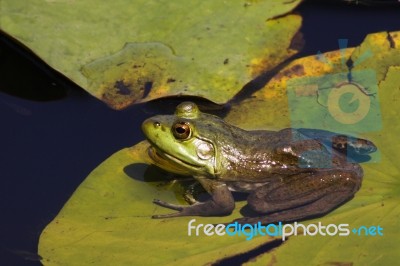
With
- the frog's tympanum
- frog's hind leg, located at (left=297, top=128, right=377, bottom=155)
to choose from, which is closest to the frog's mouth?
the frog's tympanum

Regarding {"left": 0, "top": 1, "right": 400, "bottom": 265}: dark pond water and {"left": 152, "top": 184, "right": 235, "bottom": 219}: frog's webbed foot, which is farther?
{"left": 0, "top": 1, "right": 400, "bottom": 265}: dark pond water

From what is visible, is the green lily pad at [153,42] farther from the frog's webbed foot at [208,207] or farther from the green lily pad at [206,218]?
the frog's webbed foot at [208,207]

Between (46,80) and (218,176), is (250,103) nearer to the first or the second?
(218,176)

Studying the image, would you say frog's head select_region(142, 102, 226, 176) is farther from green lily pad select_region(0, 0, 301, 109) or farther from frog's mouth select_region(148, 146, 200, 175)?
green lily pad select_region(0, 0, 301, 109)

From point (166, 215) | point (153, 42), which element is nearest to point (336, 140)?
point (166, 215)

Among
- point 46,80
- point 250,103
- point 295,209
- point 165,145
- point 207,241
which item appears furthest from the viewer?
point 46,80

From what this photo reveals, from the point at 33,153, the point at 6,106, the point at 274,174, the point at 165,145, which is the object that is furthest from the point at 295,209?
the point at 6,106
